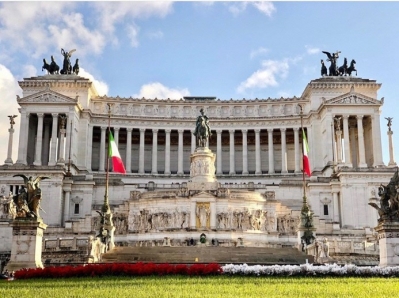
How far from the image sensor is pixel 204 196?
6012 centimetres

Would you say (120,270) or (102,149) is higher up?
(102,149)

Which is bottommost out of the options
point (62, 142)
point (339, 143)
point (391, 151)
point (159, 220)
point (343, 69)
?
point (159, 220)

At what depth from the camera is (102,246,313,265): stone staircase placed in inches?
1618

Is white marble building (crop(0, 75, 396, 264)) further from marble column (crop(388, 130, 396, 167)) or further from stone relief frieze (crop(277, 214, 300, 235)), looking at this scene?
marble column (crop(388, 130, 396, 167))

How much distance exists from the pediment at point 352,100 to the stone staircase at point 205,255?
45.7 metres

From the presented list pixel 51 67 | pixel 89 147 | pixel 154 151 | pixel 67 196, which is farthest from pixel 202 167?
pixel 51 67

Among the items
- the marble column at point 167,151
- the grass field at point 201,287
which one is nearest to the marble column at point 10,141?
the marble column at point 167,151

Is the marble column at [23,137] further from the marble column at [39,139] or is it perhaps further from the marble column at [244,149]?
the marble column at [244,149]

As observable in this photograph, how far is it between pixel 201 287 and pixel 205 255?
2255 cm

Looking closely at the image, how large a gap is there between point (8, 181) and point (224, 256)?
39248mm

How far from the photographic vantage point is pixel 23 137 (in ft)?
276

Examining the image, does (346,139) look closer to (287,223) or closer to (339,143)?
(339,143)

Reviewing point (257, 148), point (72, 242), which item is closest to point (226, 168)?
point (257, 148)

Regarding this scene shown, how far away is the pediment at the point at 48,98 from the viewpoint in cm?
8544
